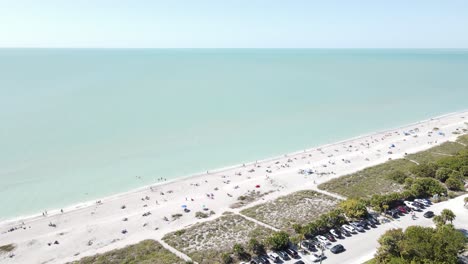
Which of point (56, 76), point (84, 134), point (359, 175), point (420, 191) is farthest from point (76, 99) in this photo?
point (420, 191)

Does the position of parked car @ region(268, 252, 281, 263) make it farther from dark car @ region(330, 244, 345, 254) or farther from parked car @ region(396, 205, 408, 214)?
parked car @ region(396, 205, 408, 214)

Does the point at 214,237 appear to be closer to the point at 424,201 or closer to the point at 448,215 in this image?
the point at 448,215

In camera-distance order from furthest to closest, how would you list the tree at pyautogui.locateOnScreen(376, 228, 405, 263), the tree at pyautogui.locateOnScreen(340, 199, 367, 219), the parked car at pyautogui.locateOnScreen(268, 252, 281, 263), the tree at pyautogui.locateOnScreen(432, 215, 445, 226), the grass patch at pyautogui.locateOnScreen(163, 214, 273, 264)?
1. the tree at pyautogui.locateOnScreen(340, 199, 367, 219)
2. the tree at pyautogui.locateOnScreen(432, 215, 445, 226)
3. the grass patch at pyautogui.locateOnScreen(163, 214, 273, 264)
4. the parked car at pyautogui.locateOnScreen(268, 252, 281, 263)
5. the tree at pyautogui.locateOnScreen(376, 228, 405, 263)

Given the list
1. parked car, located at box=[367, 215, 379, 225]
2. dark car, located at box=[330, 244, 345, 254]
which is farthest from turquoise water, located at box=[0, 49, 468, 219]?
dark car, located at box=[330, 244, 345, 254]

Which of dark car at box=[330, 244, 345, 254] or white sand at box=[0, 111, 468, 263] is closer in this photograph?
dark car at box=[330, 244, 345, 254]

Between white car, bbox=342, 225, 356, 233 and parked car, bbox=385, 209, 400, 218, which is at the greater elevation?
white car, bbox=342, 225, 356, 233

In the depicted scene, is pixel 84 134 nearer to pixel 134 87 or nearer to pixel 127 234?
pixel 127 234

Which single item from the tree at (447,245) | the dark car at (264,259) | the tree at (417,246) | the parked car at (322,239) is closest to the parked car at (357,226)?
the parked car at (322,239)
